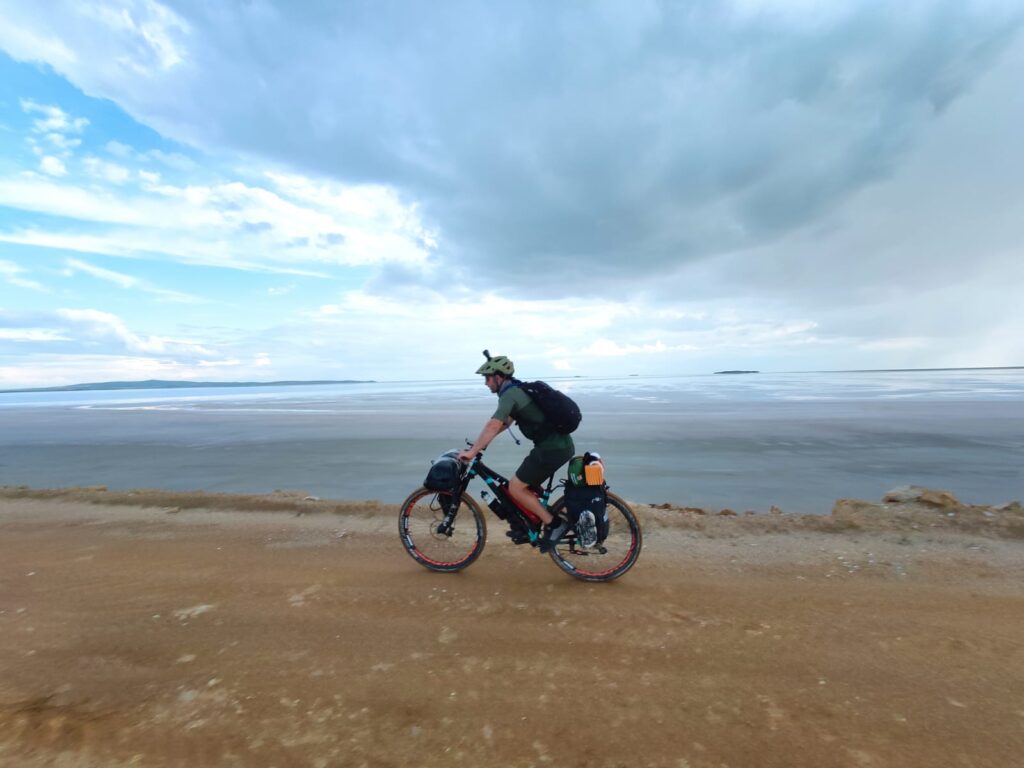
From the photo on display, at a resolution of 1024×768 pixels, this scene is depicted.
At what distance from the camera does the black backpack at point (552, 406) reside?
4.85 m

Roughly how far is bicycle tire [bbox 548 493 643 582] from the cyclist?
0.18 metres

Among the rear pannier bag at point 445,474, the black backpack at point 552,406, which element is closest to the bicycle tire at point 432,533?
the rear pannier bag at point 445,474

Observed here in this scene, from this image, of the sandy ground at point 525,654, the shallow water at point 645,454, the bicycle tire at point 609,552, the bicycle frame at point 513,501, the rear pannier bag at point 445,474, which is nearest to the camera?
the sandy ground at point 525,654

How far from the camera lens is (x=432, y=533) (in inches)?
224

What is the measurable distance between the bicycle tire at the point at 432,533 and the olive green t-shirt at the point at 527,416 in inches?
44.5

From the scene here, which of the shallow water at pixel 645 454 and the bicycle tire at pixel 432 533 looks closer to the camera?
the bicycle tire at pixel 432 533

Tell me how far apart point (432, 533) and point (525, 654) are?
2181 millimetres

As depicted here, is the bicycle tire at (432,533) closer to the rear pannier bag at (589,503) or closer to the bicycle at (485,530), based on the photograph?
the bicycle at (485,530)

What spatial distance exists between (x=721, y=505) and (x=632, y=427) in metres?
12.3

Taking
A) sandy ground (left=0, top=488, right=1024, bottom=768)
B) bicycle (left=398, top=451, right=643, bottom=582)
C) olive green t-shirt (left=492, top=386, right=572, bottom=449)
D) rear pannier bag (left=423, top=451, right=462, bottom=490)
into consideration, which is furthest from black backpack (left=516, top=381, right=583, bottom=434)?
sandy ground (left=0, top=488, right=1024, bottom=768)

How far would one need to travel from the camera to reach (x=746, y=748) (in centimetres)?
276

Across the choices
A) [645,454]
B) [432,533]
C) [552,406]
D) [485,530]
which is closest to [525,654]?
[485,530]

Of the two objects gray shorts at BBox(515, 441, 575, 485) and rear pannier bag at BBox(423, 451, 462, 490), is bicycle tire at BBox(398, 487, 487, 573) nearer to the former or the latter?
rear pannier bag at BBox(423, 451, 462, 490)

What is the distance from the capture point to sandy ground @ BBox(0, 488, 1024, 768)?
2.84 metres
